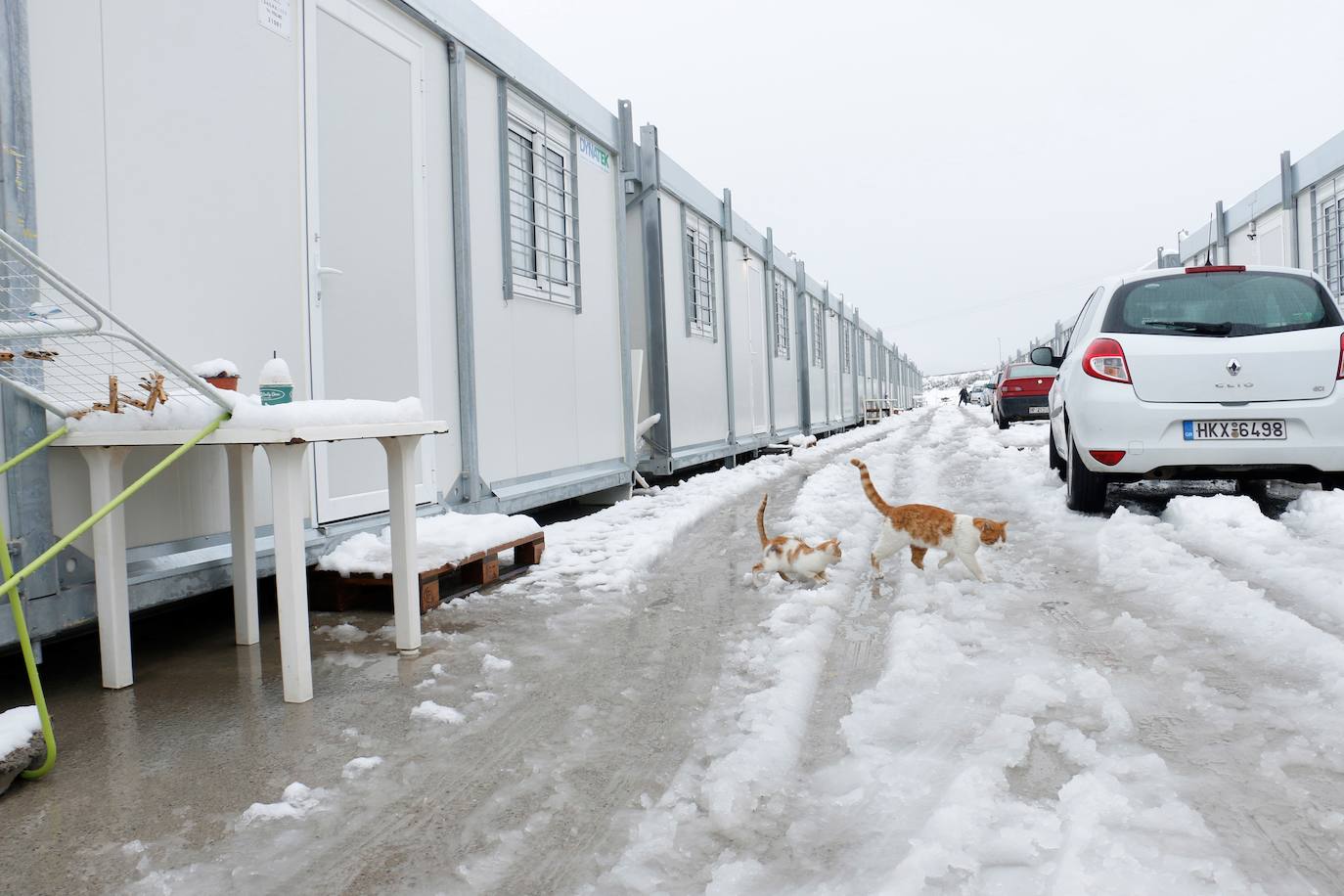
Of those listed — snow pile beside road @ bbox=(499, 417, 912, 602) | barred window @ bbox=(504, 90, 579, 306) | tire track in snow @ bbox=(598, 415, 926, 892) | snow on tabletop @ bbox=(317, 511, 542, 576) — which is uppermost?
barred window @ bbox=(504, 90, 579, 306)

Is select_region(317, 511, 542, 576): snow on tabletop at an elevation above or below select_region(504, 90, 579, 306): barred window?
below

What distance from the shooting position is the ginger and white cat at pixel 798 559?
3941 mm

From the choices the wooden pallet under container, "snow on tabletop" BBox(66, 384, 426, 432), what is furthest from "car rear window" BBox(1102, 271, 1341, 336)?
"snow on tabletop" BBox(66, 384, 426, 432)

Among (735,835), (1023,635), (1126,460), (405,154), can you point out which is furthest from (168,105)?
(1126,460)

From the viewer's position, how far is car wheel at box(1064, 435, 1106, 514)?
548 centimetres

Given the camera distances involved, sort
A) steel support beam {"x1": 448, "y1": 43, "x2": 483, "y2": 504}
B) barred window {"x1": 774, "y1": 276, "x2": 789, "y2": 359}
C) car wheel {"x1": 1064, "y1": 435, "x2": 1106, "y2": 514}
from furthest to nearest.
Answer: barred window {"x1": 774, "y1": 276, "x2": 789, "y2": 359}
car wheel {"x1": 1064, "y1": 435, "x2": 1106, "y2": 514}
steel support beam {"x1": 448, "y1": 43, "x2": 483, "y2": 504}

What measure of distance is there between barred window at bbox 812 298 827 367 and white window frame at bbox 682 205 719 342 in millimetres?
8210

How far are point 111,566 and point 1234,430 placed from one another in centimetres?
554

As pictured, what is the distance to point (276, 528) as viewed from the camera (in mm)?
2549

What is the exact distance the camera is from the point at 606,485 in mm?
7359

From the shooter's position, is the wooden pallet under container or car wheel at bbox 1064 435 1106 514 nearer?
the wooden pallet under container

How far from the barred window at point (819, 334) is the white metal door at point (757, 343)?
5.14 meters

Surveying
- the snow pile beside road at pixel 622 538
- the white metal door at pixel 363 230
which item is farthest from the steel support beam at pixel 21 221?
the snow pile beside road at pixel 622 538

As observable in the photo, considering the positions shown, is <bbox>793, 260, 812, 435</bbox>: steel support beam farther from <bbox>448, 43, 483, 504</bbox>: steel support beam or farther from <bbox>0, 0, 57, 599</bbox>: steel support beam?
<bbox>0, 0, 57, 599</bbox>: steel support beam
